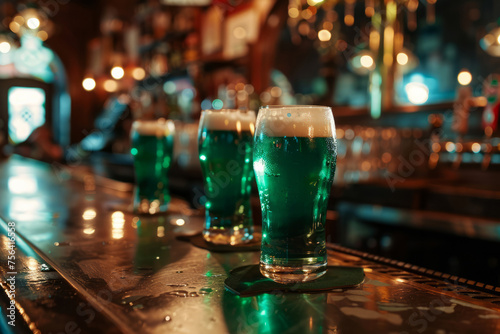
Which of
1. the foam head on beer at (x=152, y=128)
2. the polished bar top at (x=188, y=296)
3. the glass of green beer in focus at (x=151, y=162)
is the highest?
the foam head on beer at (x=152, y=128)

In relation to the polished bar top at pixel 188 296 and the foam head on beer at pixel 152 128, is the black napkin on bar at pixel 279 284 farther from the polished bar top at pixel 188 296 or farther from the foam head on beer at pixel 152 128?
the foam head on beer at pixel 152 128

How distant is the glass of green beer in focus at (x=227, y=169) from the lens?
2.97 feet

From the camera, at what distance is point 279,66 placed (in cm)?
456

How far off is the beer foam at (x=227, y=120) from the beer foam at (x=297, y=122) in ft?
0.81

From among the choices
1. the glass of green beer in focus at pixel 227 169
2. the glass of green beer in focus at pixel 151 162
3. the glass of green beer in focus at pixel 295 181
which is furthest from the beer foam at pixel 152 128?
the glass of green beer in focus at pixel 295 181

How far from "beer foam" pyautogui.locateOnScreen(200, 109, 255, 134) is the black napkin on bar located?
322mm

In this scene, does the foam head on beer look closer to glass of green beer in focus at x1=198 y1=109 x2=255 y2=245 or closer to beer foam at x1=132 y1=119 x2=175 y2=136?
beer foam at x1=132 y1=119 x2=175 y2=136

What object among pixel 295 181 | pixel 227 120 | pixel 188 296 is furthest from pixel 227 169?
pixel 188 296

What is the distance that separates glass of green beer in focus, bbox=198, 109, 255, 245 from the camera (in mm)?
905

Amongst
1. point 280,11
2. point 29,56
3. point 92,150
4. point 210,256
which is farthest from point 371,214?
point 29,56

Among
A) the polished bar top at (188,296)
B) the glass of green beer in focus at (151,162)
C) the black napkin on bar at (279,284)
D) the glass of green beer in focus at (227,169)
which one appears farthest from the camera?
the glass of green beer in focus at (151,162)

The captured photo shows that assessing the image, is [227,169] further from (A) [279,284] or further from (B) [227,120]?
(A) [279,284]

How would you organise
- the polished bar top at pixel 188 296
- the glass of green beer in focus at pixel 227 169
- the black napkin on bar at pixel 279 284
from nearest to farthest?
the polished bar top at pixel 188 296 → the black napkin on bar at pixel 279 284 → the glass of green beer in focus at pixel 227 169

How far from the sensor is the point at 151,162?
129 cm
